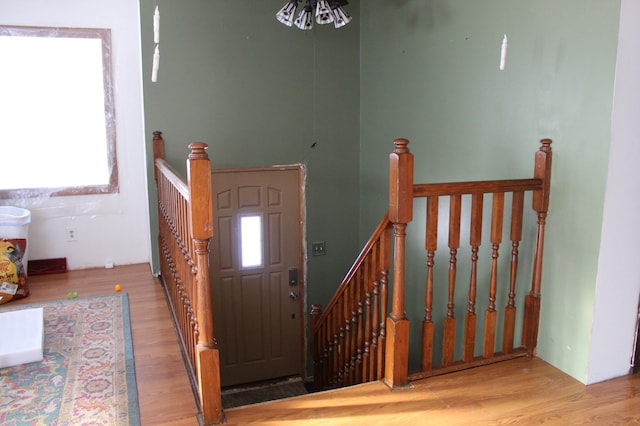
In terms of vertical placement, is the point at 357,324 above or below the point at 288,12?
below

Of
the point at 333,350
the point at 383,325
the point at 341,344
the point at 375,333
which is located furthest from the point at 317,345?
the point at 383,325

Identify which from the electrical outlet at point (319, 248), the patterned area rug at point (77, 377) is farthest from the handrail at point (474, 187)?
the electrical outlet at point (319, 248)

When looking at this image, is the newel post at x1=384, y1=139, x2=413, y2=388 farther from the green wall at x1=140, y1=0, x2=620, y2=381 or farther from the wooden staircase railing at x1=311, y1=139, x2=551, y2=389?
the green wall at x1=140, y1=0, x2=620, y2=381

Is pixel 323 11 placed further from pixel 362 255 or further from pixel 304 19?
pixel 362 255

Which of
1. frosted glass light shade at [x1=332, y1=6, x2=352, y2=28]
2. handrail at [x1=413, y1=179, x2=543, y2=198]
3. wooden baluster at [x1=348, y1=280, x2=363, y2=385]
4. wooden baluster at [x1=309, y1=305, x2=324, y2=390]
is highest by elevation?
frosted glass light shade at [x1=332, y1=6, x2=352, y2=28]

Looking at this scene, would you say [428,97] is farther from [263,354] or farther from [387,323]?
[263,354]

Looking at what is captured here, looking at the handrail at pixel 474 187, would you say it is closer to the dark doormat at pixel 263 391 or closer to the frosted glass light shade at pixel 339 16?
the frosted glass light shade at pixel 339 16

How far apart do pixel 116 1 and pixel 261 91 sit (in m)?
1.36

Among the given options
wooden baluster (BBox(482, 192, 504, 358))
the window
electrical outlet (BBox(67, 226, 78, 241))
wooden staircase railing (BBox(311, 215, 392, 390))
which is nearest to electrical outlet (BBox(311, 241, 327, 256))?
wooden staircase railing (BBox(311, 215, 392, 390))

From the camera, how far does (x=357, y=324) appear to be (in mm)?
3461

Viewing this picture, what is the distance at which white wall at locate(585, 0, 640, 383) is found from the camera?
2480mm

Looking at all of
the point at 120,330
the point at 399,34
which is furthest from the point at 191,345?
the point at 399,34

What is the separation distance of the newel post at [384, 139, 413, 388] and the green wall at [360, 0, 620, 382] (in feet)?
2.74

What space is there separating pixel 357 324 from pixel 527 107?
1.63 meters
